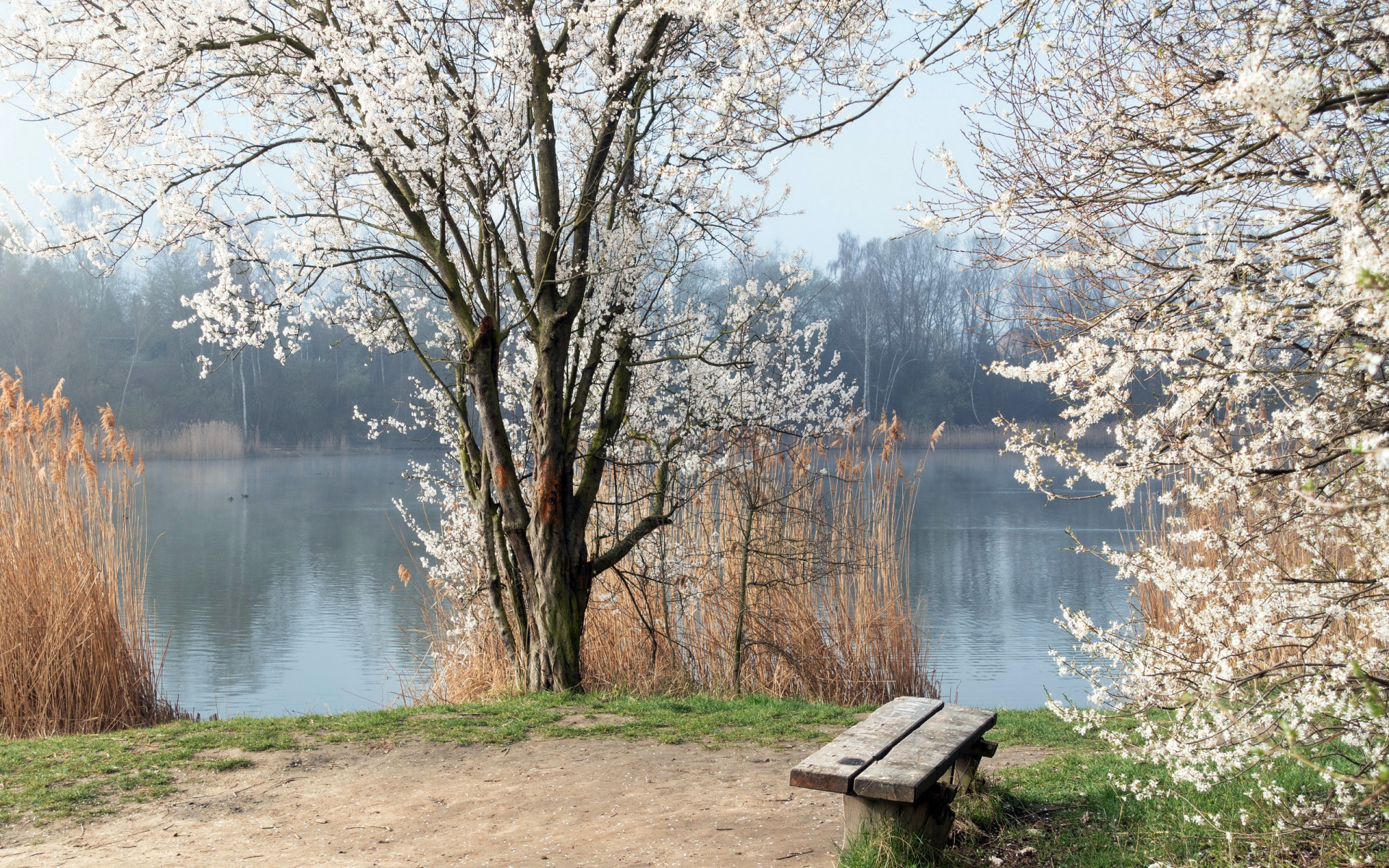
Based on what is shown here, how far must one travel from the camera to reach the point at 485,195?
17.8 ft

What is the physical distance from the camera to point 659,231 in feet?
19.6

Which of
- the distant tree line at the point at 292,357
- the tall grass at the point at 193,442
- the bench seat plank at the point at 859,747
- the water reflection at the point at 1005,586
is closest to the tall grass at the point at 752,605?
the water reflection at the point at 1005,586

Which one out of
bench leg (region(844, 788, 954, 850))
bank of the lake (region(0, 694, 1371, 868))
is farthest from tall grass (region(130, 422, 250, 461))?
bench leg (region(844, 788, 954, 850))

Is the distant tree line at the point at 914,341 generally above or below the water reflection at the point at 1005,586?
above

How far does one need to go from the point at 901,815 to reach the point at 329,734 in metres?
3.00

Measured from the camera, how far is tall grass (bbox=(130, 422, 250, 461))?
2417cm

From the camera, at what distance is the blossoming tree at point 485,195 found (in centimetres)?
495

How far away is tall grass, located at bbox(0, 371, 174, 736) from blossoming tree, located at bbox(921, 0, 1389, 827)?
498 centimetres

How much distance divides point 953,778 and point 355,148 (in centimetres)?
433

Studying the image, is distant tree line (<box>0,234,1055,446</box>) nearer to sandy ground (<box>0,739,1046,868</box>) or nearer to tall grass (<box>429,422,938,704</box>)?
tall grass (<box>429,422,938,704</box>)

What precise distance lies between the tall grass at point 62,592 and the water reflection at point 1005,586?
4961 millimetres

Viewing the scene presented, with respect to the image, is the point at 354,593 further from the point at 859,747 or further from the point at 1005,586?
the point at 859,747

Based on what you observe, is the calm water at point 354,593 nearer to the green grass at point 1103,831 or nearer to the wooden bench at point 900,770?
the green grass at point 1103,831

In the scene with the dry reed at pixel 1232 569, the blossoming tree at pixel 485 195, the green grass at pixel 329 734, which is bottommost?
the green grass at pixel 329 734
